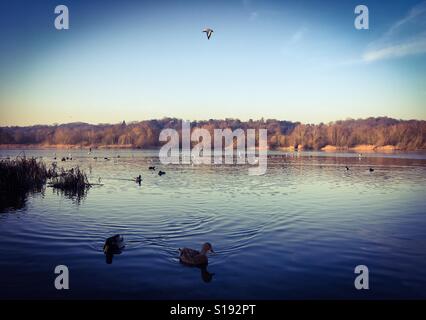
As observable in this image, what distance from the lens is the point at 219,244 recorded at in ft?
49.8

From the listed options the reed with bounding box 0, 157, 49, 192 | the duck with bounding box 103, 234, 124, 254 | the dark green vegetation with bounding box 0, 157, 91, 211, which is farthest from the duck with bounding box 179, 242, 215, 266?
the reed with bounding box 0, 157, 49, 192

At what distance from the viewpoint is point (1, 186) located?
88.8 ft

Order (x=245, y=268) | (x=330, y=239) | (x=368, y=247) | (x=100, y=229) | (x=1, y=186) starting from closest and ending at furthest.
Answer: (x=245, y=268) < (x=368, y=247) < (x=330, y=239) < (x=100, y=229) < (x=1, y=186)

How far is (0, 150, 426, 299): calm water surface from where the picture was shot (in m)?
10.8

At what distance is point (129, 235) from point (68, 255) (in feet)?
10.5

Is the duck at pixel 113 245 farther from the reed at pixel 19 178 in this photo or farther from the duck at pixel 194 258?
the reed at pixel 19 178

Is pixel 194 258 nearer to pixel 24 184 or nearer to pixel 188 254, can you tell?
pixel 188 254

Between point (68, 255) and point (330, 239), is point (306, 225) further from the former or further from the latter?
point (68, 255)

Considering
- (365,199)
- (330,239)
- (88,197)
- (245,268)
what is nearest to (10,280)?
(245,268)

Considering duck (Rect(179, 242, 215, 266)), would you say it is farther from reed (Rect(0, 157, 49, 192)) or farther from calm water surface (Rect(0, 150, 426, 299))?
reed (Rect(0, 157, 49, 192))

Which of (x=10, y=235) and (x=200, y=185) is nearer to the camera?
(x=10, y=235)

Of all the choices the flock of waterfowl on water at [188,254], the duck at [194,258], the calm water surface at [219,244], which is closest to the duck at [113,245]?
the flock of waterfowl on water at [188,254]

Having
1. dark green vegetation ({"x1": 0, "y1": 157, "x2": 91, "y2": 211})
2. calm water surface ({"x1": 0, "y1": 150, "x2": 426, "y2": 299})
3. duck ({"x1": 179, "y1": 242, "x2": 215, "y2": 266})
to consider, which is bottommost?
calm water surface ({"x1": 0, "y1": 150, "x2": 426, "y2": 299})

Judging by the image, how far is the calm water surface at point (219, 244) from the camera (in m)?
10.8
